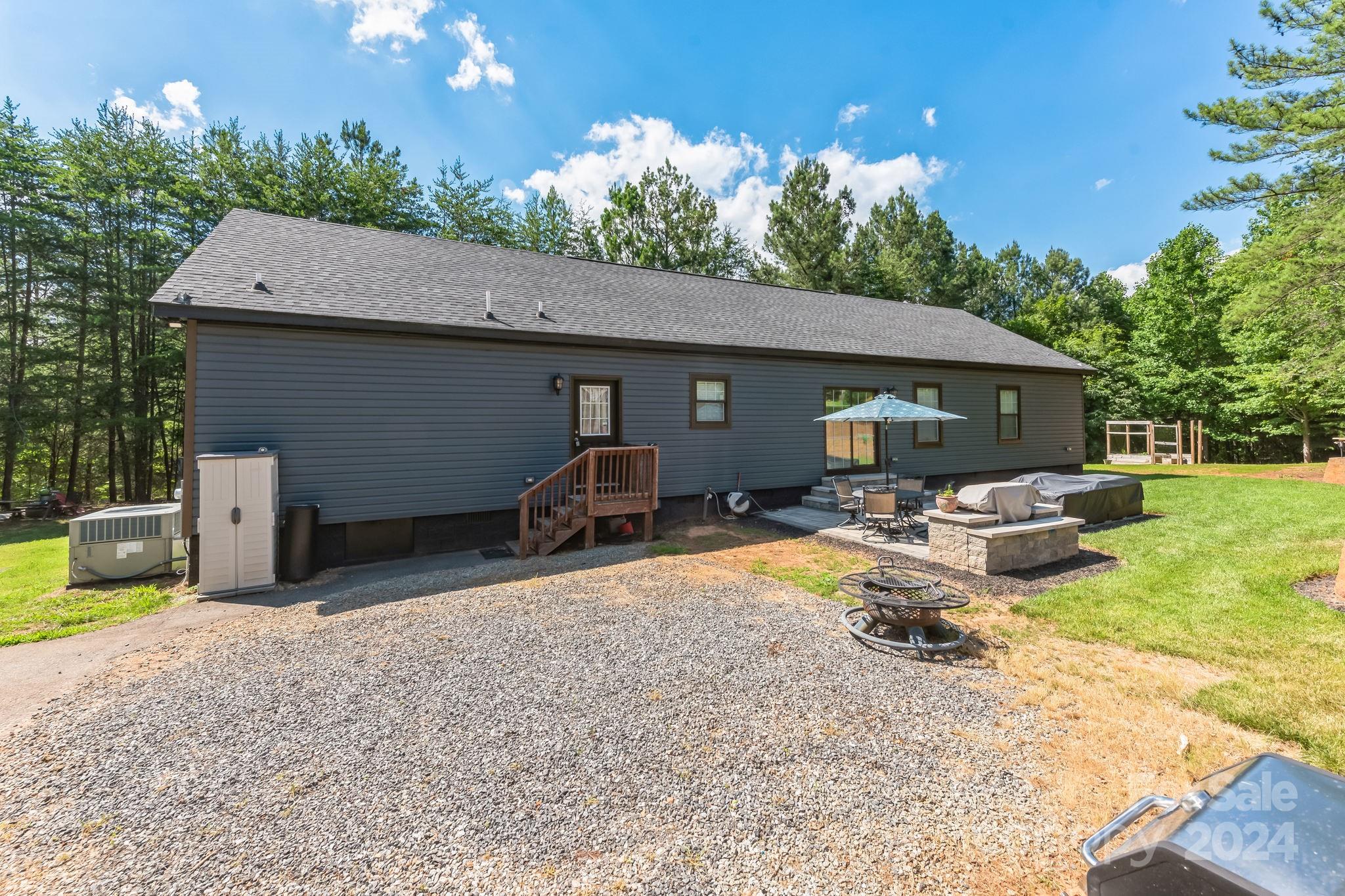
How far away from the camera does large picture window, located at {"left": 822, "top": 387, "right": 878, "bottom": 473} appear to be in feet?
35.2

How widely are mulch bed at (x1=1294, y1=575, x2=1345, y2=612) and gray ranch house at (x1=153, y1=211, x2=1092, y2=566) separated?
641 centimetres

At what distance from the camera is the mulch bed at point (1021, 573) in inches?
209

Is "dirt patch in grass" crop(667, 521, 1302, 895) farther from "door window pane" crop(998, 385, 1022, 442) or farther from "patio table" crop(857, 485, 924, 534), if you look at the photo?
"door window pane" crop(998, 385, 1022, 442)

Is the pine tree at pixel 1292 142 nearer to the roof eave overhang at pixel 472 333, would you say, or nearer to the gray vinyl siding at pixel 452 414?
the roof eave overhang at pixel 472 333

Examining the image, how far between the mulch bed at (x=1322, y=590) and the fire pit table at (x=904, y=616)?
346 cm

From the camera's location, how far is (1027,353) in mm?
13625

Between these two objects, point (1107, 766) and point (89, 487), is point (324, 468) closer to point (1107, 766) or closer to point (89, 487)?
point (1107, 766)

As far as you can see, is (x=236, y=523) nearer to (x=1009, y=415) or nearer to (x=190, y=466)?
(x=190, y=466)

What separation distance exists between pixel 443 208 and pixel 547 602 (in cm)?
2151

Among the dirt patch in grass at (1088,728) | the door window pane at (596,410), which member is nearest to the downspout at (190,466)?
the door window pane at (596,410)

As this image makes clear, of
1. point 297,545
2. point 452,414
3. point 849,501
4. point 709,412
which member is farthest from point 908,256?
point 297,545

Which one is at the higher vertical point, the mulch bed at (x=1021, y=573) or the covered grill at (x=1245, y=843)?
the covered grill at (x=1245, y=843)

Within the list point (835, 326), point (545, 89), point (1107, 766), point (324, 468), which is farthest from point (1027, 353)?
point (324, 468)

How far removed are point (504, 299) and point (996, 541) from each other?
7902 millimetres
